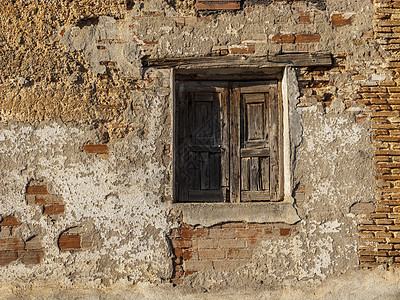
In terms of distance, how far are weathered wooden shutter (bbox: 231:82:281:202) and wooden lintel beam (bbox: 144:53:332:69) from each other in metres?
0.26

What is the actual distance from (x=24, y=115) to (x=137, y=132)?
990 mm

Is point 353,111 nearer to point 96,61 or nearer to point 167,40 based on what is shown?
point 167,40

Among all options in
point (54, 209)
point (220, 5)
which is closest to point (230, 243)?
point (54, 209)

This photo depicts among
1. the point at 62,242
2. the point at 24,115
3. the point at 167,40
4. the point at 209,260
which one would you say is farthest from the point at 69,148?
the point at 209,260

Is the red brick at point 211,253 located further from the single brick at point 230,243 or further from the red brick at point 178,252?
the red brick at point 178,252

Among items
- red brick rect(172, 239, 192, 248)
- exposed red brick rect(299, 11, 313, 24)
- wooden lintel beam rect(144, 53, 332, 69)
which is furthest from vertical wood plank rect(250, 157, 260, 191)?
exposed red brick rect(299, 11, 313, 24)

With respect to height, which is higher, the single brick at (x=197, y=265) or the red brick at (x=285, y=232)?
the red brick at (x=285, y=232)

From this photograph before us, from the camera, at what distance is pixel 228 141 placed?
4.20 m

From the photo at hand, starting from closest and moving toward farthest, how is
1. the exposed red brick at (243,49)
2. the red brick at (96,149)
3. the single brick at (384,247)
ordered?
the single brick at (384,247) → the red brick at (96,149) → the exposed red brick at (243,49)

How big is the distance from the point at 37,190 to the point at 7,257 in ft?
1.98

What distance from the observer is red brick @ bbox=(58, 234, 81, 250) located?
3.85 m

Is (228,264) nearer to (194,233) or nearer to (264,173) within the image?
(194,233)

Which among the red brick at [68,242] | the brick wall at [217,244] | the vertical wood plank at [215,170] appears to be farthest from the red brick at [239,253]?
the red brick at [68,242]

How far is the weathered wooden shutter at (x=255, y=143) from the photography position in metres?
4.14
